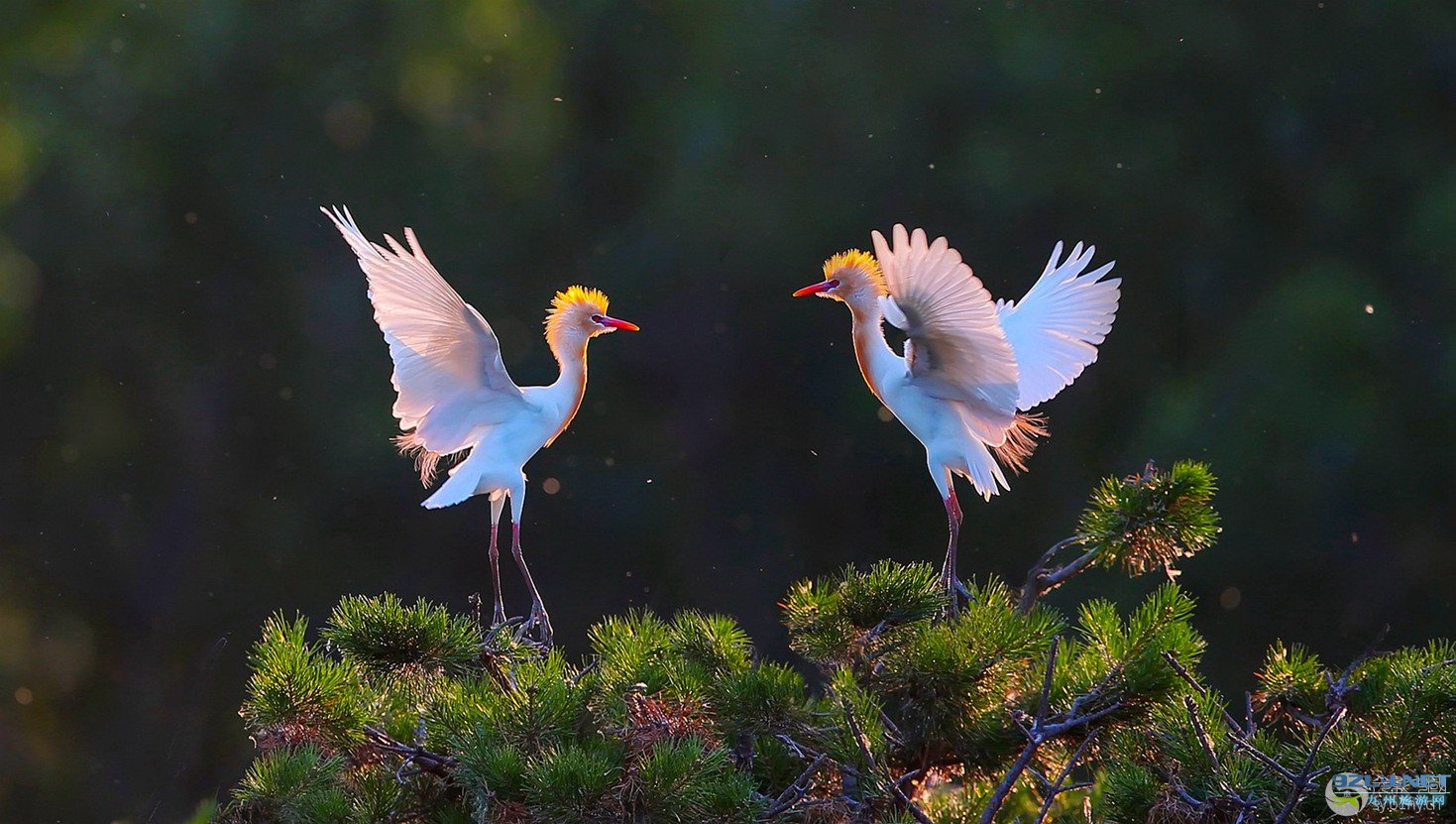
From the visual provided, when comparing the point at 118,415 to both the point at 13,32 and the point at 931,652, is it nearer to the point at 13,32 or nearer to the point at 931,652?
the point at 13,32

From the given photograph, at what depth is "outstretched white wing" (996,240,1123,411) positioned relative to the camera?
2008mm

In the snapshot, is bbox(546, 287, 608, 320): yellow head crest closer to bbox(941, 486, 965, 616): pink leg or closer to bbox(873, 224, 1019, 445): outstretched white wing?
bbox(873, 224, 1019, 445): outstretched white wing


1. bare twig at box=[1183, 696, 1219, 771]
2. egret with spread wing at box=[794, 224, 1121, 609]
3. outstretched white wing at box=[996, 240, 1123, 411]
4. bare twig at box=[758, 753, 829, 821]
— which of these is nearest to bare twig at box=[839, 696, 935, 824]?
bare twig at box=[758, 753, 829, 821]

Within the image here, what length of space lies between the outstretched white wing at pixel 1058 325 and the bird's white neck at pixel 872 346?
191 millimetres

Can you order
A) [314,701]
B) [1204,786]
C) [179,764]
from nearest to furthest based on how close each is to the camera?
[1204,786]
[314,701]
[179,764]

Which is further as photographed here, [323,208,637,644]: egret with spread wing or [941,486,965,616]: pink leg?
[323,208,637,644]: egret with spread wing

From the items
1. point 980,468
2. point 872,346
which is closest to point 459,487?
point 872,346

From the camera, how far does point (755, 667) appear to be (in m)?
1.12

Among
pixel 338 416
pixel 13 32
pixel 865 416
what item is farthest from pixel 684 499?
pixel 13 32

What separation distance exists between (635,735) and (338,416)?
3.60 m

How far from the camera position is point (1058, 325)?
2.05 meters

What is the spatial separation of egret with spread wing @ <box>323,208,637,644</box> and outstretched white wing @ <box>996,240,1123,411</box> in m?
0.56

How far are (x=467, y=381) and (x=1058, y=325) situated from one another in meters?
0.82

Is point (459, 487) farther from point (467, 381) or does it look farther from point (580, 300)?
point (580, 300)
